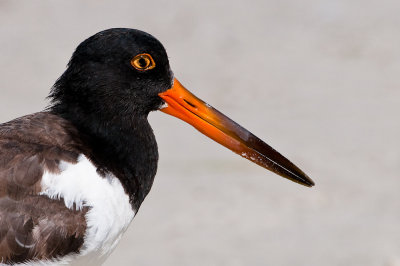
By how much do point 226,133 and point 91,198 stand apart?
1225 mm

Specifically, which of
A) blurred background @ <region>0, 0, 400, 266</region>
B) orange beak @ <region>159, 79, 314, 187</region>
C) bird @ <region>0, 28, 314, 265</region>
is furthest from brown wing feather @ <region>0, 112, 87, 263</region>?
blurred background @ <region>0, 0, 400, 266</region>

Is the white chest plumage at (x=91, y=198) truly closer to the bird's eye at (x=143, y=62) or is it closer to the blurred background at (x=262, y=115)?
the bird's eye at (x=143, y=62)

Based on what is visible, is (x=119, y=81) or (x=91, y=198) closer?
(x=91, y=198)

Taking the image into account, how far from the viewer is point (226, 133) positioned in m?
6.29

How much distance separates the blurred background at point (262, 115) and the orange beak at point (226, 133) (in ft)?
5.20

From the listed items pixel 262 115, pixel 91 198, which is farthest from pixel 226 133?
pixel 262 115

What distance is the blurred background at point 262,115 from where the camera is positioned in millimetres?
8078

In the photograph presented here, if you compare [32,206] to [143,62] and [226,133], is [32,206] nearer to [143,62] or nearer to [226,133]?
[143,62]

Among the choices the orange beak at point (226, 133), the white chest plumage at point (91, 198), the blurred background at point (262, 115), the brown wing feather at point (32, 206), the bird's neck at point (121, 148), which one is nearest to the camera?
the brown wing feather at point (32, 206)

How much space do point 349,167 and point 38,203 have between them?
469 cm

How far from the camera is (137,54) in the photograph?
227 inches

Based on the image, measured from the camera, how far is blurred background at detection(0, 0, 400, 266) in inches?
318

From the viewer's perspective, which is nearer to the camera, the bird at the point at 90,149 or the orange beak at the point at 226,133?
the bird at the point at 90,149

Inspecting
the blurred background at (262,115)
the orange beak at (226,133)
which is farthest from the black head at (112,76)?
the blurred background at (262,115)
